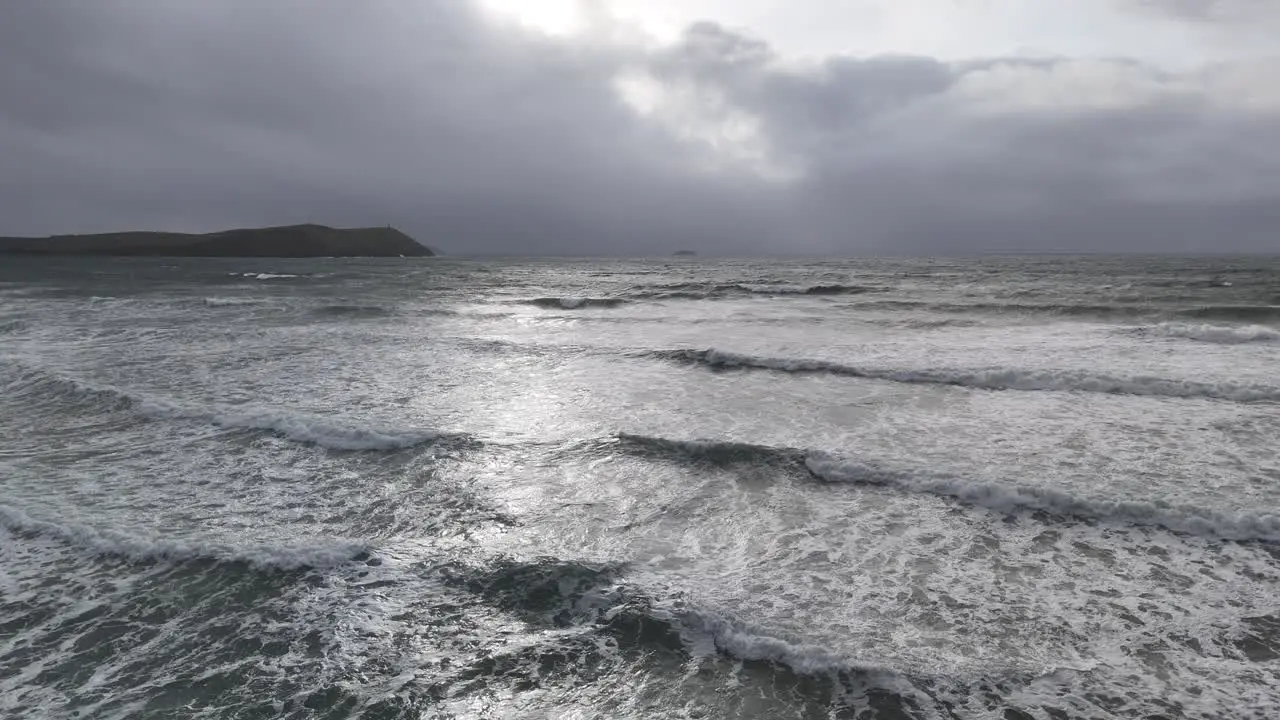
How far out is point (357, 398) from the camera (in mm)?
11125

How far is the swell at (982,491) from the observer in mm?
5965

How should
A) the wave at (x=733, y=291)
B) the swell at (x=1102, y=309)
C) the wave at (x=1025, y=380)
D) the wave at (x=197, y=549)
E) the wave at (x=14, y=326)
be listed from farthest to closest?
the wave at (x=733, y=291), the swell at (x=1102, y=309), the wave at (x=14, y=326), the wave at (x=1025, y=380), the wave at (x=197, y=549)

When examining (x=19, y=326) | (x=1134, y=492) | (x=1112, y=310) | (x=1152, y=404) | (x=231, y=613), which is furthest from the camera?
(x=1112, y=310)

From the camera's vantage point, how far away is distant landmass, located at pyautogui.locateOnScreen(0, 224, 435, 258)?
444ft

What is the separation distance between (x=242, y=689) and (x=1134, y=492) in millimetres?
8082

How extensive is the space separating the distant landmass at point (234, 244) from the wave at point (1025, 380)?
154 metres

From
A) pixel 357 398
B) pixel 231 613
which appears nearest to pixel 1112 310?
pixel 357 398

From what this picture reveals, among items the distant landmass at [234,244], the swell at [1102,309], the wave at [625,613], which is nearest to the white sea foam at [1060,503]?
the wave at [625,613]

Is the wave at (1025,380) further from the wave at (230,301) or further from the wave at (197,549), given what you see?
the wave at (230,301)

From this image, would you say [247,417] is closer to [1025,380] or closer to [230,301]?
[1025,380]

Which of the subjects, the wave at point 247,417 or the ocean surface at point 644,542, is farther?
the wave at point 247,417

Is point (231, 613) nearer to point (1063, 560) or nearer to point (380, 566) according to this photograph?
point (380, 566)

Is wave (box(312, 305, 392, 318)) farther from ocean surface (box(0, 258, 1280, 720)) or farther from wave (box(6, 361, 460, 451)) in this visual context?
wave (box(6, 361, 460, 451))

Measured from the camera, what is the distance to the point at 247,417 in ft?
32.2
